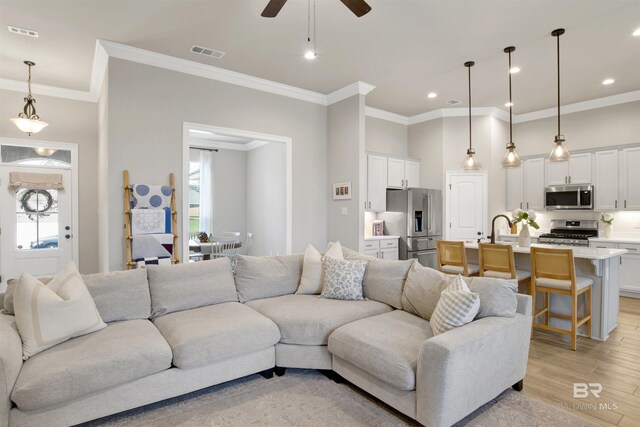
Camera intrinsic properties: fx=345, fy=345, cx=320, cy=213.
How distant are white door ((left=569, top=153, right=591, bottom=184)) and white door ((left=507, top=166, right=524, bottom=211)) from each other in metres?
0.76

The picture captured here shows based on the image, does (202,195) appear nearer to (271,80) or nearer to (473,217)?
(271,80)

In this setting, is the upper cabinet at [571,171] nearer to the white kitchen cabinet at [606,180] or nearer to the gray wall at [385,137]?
the white kitchen cabinet at [606,180]

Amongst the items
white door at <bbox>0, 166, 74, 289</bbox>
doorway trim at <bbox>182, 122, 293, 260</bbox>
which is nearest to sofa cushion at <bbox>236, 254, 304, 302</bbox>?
doorway trim at <bbox>182, 122, 293, 260</bbox>

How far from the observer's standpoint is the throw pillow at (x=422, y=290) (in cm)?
270

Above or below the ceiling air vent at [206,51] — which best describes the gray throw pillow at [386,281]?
below

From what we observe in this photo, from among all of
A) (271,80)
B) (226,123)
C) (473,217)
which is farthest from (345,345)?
(473,217)

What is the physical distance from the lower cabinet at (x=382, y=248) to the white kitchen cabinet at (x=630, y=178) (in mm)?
3563

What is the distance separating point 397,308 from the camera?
305cm

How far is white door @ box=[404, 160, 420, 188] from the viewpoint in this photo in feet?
21.1

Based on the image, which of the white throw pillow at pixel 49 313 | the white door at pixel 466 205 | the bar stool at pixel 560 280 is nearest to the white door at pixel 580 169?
the white door at pixel 466 205

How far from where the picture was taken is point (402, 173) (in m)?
6.34

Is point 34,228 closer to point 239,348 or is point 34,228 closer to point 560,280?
point 239,348

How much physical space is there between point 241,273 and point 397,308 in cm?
149

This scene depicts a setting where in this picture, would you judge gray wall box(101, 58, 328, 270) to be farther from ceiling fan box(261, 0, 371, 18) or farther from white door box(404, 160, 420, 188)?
ceiling fan box(261, 0, 371, 18)
